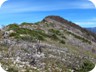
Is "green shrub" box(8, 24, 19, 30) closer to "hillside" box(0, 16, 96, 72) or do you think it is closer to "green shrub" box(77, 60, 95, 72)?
"hillside" box(0, 16, 96, 72)

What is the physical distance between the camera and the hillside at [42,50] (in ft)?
90.0

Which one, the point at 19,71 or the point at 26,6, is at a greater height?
the point at 26,6

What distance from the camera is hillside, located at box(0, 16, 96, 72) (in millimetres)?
27422

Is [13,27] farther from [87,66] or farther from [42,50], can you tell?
[87,66]

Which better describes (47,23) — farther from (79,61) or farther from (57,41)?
(79,61)

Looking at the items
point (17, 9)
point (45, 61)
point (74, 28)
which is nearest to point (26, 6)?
point (17, 9)

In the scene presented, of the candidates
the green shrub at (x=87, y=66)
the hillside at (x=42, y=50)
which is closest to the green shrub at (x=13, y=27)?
the hillside at (x=42, y=50)

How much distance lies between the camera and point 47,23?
32062 millimetres

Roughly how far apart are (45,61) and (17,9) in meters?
2.23

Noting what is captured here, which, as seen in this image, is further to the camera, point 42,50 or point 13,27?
point 13,27

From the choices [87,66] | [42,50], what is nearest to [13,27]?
[42,50]

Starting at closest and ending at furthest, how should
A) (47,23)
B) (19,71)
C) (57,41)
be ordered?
(19,71)
(57,41)
(47,23)

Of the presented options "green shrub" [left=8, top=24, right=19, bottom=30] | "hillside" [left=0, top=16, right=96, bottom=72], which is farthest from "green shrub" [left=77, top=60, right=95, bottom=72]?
"green shrub" [left=8, top=24, right=19, bottom=30]

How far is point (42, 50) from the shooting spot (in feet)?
93.0
